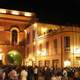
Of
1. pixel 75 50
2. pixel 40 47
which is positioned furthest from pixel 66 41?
pixel 40 47

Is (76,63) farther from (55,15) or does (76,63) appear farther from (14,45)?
(55,15)

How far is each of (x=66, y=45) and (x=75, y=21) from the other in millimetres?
11108

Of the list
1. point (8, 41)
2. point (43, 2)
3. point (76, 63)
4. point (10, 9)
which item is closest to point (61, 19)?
point (43, 2)

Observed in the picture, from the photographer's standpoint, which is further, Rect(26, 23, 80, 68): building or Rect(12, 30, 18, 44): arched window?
Rect(12, 30, 18, 44): arched window

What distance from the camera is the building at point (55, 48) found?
12.3 meters

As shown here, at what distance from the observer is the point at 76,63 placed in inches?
483

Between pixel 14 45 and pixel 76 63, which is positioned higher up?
pixel 14 45

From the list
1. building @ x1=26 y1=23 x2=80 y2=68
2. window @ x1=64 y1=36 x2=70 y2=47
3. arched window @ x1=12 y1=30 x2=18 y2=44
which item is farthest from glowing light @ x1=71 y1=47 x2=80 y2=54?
arched window @ x1=12 y1=30 x2=18 y2=44

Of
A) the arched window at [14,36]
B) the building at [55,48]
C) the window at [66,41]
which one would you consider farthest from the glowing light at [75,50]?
the arched window at [14,36]

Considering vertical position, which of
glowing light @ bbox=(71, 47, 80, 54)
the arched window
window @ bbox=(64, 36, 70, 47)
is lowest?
glowing light @ bbox=(71, 47, 80, 54)

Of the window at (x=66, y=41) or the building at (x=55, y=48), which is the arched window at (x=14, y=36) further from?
the window at (x=66, y=41)

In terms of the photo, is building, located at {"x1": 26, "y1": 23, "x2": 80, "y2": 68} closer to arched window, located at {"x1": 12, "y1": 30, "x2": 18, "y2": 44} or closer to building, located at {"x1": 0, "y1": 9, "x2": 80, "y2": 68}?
building, located at {"x1": 0, "y1": 9, "x2": 80, "y2": 68}

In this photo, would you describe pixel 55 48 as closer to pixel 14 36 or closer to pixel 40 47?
pixel 40 47

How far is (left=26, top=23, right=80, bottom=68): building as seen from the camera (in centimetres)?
1231
